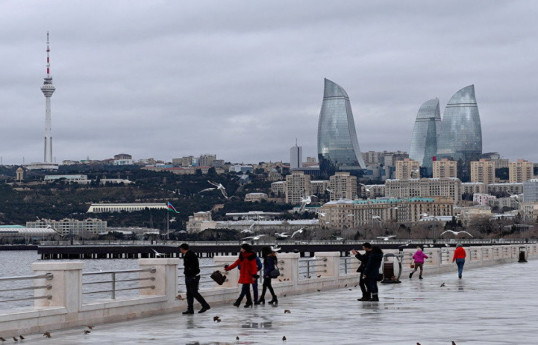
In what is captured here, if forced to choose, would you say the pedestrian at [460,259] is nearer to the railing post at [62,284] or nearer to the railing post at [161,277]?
the railing post at [161,277]

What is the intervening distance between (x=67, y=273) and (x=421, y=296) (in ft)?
45.7

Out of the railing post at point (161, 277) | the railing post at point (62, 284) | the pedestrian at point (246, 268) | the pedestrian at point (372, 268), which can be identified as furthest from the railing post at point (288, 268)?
the railing post at point (62, 284)

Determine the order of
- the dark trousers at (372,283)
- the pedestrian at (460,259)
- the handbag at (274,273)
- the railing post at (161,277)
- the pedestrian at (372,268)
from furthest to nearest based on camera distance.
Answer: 1. the pedestrian at (460,259)
2. the dark trousers at (372,283)
3. the pedestrian at (372,268)
4. the handbag at (274,273)
5. the railing post at (161,277)

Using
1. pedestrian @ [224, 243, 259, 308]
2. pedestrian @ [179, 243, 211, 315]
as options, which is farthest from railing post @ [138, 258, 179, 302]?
pedestrian @ [224, 243, 259, 308]

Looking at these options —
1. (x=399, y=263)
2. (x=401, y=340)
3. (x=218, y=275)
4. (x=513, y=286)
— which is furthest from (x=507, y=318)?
(x=399, y=263)

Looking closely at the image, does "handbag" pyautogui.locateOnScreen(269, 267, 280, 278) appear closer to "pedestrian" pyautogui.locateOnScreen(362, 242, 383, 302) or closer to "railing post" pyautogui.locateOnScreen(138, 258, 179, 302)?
"pedestrian" pyautogui.locateOnScreen(362, 242, 383, 302)

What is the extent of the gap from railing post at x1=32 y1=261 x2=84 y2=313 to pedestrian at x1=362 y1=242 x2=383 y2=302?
9.73 meters

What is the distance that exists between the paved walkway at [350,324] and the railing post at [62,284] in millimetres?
876

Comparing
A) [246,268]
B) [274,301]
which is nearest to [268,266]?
[274,301]

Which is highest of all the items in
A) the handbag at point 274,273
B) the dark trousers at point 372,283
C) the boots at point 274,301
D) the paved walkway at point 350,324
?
the handbag at point 274,273

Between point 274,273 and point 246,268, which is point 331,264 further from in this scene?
point 246,268

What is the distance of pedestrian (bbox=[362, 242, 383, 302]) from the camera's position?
107 ft

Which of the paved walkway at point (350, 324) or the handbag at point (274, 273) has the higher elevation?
the handbag at point (274, 273)

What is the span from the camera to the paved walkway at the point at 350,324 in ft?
74.6
